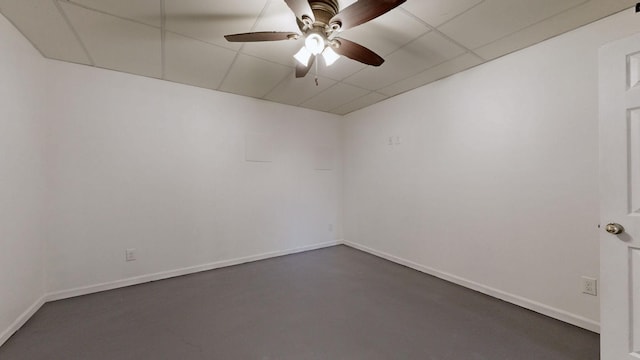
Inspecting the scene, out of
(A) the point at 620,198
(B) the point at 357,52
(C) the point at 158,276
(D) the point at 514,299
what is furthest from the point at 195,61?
(D) the point at 514,299

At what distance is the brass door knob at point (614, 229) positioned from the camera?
1.46 m

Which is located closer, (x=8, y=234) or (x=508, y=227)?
(x=8, y=234)

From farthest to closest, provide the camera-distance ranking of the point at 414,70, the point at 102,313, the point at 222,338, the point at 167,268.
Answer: the point at 167,268 → the point at 414,70 → the point at 102,313 → the point at 222,338

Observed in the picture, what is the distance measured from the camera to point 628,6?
1774mm

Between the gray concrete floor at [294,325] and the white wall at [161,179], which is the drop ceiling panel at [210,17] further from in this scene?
the gray concrete floor at [294,325]

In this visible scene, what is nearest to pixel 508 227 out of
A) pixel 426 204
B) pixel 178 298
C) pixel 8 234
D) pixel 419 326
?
pixel 426 204

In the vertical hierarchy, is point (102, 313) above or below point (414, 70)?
below

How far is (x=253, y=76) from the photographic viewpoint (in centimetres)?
294

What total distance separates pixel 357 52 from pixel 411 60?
37.0 inches

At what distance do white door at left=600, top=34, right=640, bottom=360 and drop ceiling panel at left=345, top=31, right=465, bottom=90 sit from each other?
3.49ft

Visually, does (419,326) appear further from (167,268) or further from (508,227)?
(167,268)

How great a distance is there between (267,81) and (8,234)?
267 cm

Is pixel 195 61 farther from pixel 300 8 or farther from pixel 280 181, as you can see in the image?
pixel 280 181

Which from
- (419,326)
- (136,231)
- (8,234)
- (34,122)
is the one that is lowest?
(419,326)
